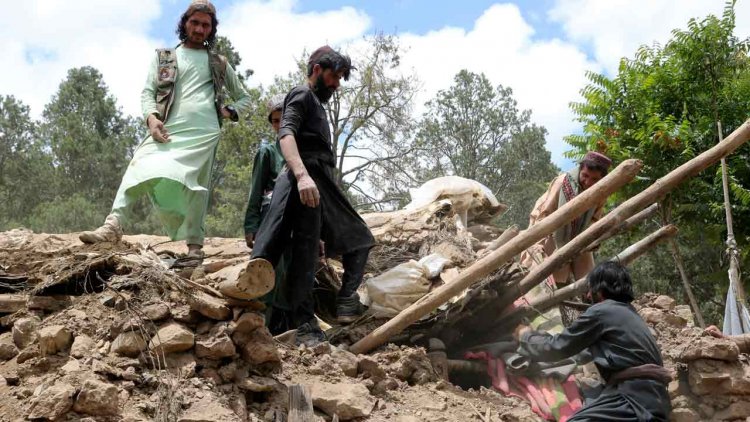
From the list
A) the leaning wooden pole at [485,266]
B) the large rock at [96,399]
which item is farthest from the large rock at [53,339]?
the leaning wooden pole at [485,266]

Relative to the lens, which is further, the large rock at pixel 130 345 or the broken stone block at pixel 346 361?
the broken stone block at pixel 346 361

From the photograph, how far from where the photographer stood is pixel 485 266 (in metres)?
4.18

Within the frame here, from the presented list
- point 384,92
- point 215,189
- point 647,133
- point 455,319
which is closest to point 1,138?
point 215,189

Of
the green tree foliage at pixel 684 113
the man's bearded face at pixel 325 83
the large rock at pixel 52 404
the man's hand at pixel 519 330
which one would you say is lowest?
the large rock at pixel 52 404

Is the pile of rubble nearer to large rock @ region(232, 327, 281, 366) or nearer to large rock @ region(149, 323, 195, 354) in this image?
large rock @ region(232, 327, 281, 366)

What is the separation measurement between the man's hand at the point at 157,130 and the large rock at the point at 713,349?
138 inches

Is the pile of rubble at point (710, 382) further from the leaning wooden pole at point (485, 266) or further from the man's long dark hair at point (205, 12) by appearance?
the man's long dark hair at point (205, 12)

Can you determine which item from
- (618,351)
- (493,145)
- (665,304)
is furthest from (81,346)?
(493,145)

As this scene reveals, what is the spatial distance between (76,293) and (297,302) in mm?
1155

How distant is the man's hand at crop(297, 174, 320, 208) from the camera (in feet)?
12.6

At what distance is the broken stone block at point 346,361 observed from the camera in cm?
392

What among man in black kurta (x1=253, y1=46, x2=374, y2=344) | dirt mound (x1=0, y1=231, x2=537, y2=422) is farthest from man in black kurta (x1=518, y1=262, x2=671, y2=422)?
man in black kurta (x1=253, y1=46, x2=374, y2=344)

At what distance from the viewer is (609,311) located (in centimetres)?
381

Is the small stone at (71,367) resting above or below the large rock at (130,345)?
below
